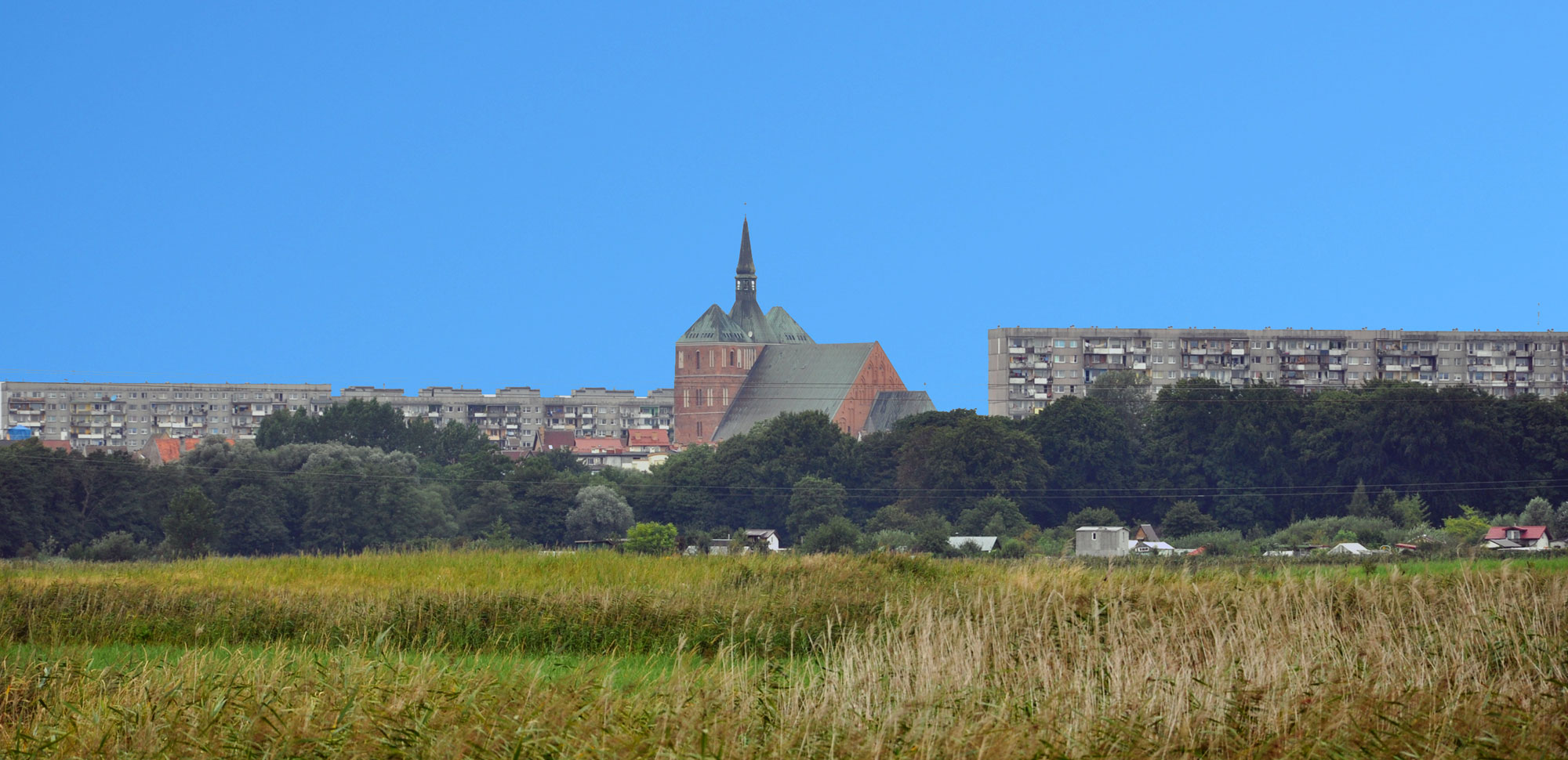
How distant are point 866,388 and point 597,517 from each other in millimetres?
68524

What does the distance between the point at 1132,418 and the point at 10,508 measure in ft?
193

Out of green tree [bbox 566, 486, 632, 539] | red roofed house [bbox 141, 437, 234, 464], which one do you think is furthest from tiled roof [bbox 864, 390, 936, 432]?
green tree [bbox 566, 486, 632, 539]

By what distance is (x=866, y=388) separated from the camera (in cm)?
15312

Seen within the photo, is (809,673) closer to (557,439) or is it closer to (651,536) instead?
(651,536)

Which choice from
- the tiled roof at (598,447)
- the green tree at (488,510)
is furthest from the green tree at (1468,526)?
the tiled roof at (598,447)

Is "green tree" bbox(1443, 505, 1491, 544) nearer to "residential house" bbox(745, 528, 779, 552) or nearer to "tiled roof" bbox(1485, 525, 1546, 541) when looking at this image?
"tiled roof" bbox(1485, 525, 1546, 541)

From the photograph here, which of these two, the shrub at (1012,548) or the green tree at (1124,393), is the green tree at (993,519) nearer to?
the shrub at (1012,548)

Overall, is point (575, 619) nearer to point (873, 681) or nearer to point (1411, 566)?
point (873, 681)

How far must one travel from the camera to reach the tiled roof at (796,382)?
154 meters

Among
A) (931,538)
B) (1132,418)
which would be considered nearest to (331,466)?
(931,538)

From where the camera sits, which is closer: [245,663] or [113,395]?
[245,663]

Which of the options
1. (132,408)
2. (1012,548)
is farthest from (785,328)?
(1012,548)

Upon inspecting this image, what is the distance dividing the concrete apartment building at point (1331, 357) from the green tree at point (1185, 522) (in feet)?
132

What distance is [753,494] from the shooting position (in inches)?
3733
